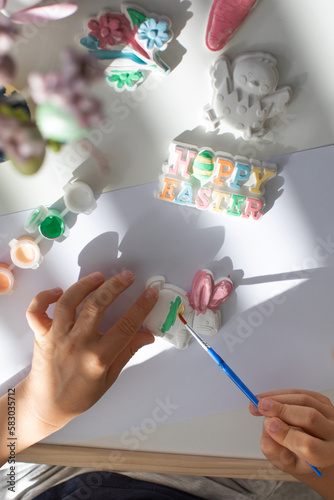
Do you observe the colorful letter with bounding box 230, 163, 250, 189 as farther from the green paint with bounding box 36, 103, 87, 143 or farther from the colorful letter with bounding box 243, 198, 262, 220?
the green paint with bounding box 36, 103, 87, 143

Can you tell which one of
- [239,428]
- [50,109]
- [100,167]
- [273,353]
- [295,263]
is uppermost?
[50,109]

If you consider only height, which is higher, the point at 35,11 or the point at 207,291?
the point at 35,11

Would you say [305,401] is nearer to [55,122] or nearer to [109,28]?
[55,122]

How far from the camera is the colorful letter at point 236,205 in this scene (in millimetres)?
710

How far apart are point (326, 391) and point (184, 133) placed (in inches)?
19.9

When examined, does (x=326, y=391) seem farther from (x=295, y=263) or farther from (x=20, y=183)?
(x=20, y=183)

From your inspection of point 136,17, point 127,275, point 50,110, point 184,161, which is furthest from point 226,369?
point 136,17

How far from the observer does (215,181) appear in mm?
708

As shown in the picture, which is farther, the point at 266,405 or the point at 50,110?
the point at 266,405

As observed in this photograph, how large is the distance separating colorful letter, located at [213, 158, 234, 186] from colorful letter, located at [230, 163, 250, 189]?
0.01 metres

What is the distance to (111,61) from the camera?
2.16 ft

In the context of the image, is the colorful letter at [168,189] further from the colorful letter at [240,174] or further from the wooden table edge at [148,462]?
the wooden table edge at [148,462]

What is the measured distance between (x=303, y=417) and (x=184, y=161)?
0.40 m

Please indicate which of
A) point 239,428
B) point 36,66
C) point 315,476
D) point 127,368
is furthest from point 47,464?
point 36,66
